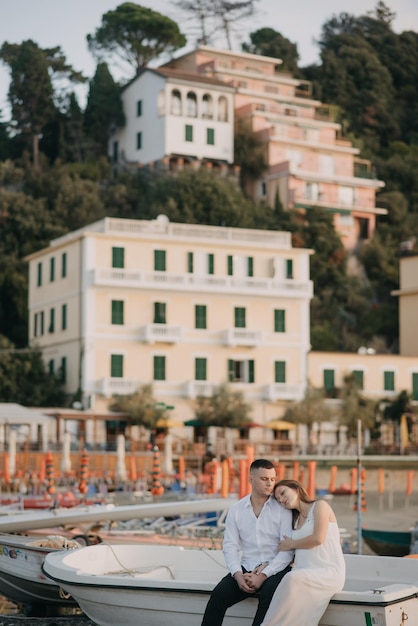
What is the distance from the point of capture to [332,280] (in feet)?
206

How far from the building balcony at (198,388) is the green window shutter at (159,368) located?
40.7 inches

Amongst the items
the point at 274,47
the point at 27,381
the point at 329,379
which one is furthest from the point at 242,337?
the point at 274,47

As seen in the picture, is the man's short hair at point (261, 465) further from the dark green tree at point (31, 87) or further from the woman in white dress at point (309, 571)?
the dark green tree at point (31, 87)

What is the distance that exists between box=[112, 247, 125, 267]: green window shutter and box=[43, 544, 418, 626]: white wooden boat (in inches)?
1443

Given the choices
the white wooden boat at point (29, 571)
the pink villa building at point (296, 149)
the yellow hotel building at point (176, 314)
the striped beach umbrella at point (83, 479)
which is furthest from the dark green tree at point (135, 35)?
the white wooden boat at point (29, 571)

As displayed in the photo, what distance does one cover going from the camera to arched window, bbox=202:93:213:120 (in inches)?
2667

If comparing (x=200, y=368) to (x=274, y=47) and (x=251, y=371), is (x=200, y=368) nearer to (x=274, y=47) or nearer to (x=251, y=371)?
(x=251, y=371)

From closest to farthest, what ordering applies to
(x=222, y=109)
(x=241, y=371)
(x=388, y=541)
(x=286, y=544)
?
(x=286, y=544), (x=388, y=541), (x=241, y=371), (x=222, y=109)

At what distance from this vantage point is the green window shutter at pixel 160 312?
48.8 meters

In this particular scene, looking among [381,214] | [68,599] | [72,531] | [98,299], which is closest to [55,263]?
[98,299]

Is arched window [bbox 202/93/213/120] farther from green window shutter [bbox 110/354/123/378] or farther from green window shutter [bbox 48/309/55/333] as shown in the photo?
green window shutter [bbox 110/354/123/378]

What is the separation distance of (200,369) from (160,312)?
2.70 meters

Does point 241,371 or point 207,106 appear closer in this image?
point 241,371

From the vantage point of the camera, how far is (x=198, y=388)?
48.5 meters
